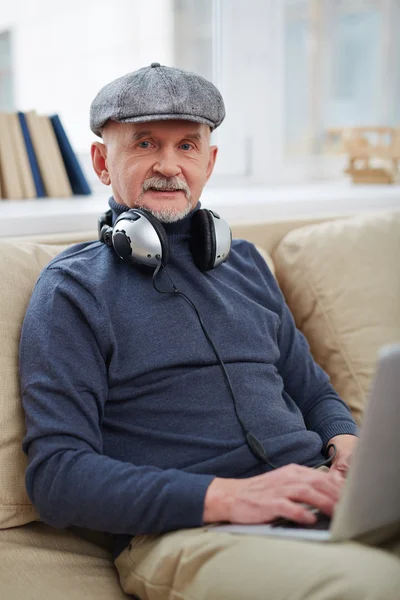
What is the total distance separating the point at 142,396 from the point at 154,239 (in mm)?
271

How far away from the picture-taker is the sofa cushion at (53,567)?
1130 mm

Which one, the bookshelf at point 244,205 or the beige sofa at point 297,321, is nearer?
the beige sofa at point 297,321

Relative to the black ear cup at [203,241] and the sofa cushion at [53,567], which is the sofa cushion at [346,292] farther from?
the sofa cushion at [53,567]

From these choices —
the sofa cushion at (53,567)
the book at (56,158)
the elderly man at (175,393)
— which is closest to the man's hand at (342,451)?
the elderly man at (175,393)

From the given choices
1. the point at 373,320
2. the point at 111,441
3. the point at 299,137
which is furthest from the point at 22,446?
the point at 299,137

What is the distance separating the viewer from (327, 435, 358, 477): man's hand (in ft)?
4.38

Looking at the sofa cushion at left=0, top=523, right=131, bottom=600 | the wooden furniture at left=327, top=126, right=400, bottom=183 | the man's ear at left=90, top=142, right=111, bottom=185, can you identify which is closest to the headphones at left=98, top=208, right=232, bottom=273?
the man's ear at left=90, top=142, right=111, bottom=185

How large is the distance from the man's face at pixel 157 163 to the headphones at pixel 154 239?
47mm

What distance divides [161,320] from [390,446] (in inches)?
20.8

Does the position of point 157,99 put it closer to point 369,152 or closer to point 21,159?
point 21,159

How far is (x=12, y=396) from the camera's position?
1298mm

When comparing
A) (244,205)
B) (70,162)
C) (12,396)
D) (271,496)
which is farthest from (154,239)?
(70,162)

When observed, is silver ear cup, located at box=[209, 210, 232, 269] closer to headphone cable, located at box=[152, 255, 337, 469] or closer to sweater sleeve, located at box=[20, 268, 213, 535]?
headphone cable, located at box=[152, 255, 337, 469]

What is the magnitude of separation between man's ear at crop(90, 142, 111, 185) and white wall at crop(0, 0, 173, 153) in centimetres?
86
